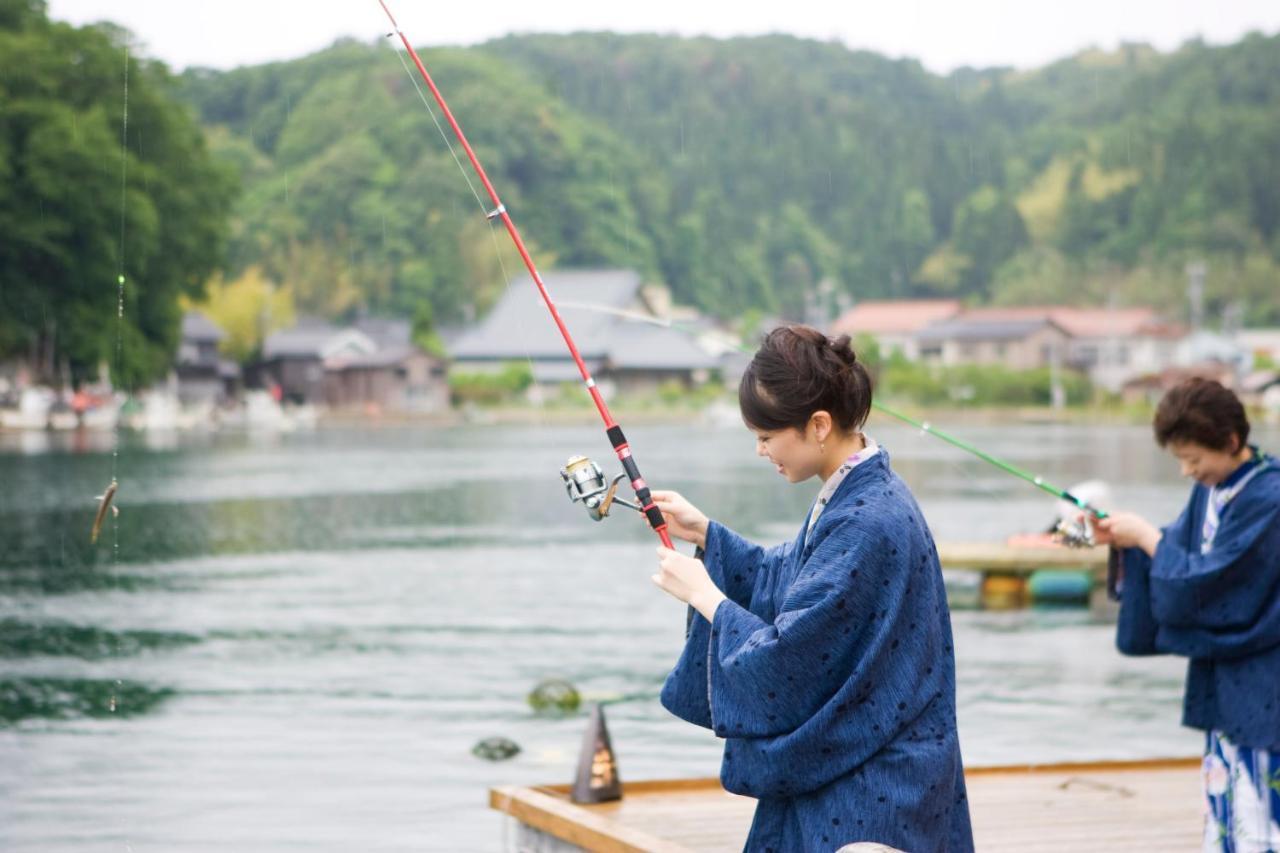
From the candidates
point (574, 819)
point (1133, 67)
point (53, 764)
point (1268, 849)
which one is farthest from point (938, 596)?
point (1133, 67)

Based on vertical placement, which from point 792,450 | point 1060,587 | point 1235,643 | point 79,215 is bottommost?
point 1060,587

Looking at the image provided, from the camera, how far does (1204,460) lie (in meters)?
3.76

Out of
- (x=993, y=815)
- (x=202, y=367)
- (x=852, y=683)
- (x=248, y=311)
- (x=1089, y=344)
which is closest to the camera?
(x=852, y=683)

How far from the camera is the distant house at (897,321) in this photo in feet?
279

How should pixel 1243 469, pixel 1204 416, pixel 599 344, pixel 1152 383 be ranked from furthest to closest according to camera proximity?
pixel 599 344, pixel 1152 383, pixel 1243 469, pixel 1204 416

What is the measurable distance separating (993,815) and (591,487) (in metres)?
2.50

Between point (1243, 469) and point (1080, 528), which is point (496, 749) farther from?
Result: point (1243, 469)

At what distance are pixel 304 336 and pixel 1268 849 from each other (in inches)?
3133

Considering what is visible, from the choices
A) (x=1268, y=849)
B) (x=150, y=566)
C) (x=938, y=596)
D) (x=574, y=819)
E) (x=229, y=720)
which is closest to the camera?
(x=938, y=596)

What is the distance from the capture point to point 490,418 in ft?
260

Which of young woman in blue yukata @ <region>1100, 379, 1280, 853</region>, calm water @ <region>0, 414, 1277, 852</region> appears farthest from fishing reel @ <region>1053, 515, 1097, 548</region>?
calm water @ <region>0, 414, 1277, 852</region>

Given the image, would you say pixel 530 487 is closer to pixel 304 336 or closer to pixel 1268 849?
pixel 1268 849

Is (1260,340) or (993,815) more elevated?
(1260,340)

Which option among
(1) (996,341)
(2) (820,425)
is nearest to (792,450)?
(2) (820,425)
